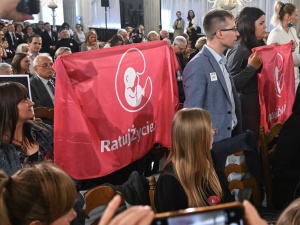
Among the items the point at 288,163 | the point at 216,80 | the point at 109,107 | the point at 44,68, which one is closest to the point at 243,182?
the point at 288,163

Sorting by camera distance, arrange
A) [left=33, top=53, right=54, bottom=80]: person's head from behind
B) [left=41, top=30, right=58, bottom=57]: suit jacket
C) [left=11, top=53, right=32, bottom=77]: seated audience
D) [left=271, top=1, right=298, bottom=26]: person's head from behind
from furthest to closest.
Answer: [left=41, top=30, right=58, bottom=57]: suit jacket < [left=11, top=53, right=32, bottom=77]: seated audience < [left=33, top=53, right=54, bottom=80]: person's head from behind < [left=271, top=1, right=298, bottom=26]: person's head from behind

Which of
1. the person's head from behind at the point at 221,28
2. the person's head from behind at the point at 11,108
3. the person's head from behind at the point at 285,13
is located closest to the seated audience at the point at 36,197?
the person's head from behind at the point at 11,108

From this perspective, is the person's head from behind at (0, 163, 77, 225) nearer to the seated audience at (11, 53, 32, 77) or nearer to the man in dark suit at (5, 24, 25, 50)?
the seated audience at (11, 53, 32, 77)

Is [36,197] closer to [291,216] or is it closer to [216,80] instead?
[291,216]

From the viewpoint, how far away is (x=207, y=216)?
0.73 meters

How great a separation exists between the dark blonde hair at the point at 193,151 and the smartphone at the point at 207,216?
122cm

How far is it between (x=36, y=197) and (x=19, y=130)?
1.32 metres

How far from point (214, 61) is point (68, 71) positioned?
964 mm

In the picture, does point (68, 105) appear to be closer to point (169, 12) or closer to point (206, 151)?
point (206, 151)

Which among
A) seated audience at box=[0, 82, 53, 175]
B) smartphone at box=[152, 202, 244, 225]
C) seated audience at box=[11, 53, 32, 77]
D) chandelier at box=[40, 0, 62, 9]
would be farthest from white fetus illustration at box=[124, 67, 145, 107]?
chandelier at box=[40, 0, 62, 9]

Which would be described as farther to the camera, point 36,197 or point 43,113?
point 43,113

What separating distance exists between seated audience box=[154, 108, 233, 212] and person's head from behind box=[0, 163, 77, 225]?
0.70 m

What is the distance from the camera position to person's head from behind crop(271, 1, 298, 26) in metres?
4.32

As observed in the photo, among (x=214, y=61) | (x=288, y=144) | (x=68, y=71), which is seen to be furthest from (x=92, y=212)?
(x=214, y=61)
